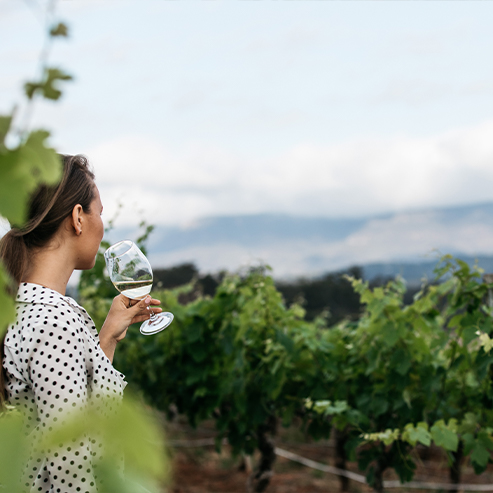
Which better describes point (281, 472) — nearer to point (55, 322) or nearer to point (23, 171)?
point (55, 322)

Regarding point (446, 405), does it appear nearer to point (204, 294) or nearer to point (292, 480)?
point (204, 294)

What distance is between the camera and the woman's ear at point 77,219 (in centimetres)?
128

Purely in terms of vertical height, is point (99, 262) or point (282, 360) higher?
point (99, 262)

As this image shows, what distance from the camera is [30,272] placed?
132cm

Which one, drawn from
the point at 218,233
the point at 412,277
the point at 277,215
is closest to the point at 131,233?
the point at 412,277

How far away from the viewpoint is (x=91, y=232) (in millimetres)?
1338

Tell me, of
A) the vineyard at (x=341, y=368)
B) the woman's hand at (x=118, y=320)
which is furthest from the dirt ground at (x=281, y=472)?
the woman's hand at (x=118, y=320)

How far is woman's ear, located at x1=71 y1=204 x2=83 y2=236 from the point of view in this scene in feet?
4.20

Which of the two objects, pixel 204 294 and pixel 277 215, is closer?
pixel 204 294

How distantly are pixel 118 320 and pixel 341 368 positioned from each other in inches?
100

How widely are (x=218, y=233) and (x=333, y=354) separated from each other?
33.1 metres

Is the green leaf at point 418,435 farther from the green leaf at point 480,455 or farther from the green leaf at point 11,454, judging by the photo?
the green leaf at point 11,454

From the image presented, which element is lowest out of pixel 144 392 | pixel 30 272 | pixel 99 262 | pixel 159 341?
pixel 144 392

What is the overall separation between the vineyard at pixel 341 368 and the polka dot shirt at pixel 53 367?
1.99 metres
